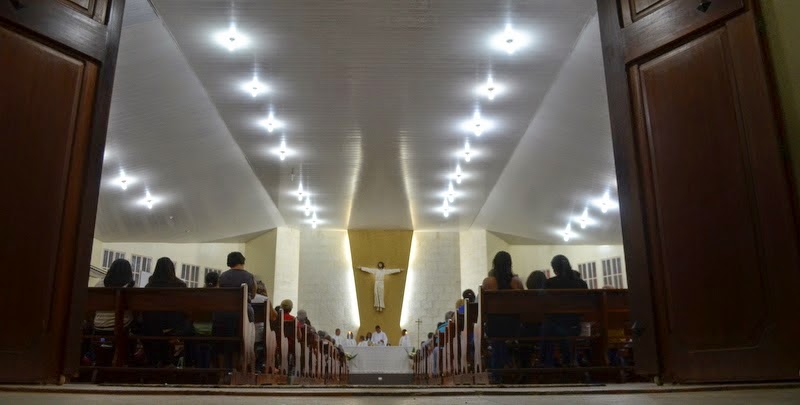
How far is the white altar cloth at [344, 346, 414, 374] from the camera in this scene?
43.1 ft

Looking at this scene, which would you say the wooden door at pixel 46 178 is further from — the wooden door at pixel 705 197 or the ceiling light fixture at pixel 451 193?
the ceiling light fixture at pixel 451 193

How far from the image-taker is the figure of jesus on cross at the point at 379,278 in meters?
18.4

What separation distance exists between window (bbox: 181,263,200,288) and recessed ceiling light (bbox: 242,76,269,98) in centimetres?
1014

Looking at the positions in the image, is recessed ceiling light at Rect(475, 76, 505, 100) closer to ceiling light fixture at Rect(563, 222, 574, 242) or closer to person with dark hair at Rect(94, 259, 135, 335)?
person with dark hair at Rect(94, 259, 135, 335)

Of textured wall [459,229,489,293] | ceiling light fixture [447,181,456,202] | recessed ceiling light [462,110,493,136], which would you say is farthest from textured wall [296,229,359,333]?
recessed ceiling light [462,110,493,136]

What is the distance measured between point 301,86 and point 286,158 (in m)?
3.23

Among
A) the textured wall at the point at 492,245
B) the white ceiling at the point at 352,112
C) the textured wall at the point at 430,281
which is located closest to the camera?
the white ceiling at the point at 352,112

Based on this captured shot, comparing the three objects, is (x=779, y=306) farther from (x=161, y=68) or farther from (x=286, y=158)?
(x=286, y=158)

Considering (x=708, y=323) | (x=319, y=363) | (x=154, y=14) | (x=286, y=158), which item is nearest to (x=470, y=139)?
(x=286, y=158)

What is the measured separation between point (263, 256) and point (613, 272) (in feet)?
31.8

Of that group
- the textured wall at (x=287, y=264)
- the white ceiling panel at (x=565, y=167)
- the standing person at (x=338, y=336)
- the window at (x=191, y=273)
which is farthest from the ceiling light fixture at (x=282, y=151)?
the window at (x=191, y=273)

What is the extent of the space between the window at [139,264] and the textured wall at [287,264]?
3.41m

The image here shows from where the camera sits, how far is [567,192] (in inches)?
547

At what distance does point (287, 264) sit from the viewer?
18.3m
